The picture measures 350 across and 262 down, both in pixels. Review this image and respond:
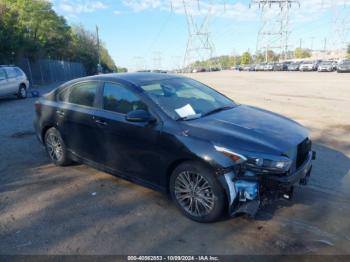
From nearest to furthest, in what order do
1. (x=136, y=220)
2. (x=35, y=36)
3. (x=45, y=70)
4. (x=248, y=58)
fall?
(x=136, y=220) → (x=45, y=70) → (x=35, y=36) → (x=248, y=58)

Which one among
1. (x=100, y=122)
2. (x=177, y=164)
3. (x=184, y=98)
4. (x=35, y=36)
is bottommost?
(x=177, y=164)

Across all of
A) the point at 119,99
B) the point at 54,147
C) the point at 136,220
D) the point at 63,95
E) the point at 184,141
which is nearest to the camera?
the point at 184,141

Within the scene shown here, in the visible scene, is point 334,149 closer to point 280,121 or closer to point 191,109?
point 280,121

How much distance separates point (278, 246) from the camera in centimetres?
336

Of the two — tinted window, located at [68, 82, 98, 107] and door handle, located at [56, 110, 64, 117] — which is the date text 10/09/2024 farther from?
door handle, located at [56, 110, 64, 117]

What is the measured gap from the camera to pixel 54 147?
5.79 m

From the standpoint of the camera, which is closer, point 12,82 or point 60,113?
point 60,113

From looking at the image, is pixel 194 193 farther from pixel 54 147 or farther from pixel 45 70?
pixel 45 70

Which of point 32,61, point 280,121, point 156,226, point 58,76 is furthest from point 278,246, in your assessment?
point 58,76

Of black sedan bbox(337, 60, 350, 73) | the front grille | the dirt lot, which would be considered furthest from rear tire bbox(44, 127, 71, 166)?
black sedan bbox(337, 60, 350, 73)

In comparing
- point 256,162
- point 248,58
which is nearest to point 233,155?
point 256,162

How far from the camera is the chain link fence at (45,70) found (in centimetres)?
3102

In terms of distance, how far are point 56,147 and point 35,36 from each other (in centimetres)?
4075

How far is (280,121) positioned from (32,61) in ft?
108
